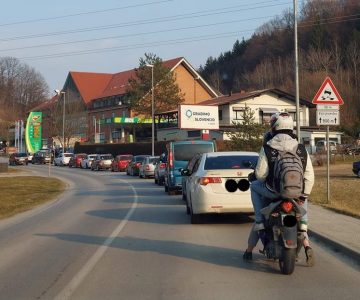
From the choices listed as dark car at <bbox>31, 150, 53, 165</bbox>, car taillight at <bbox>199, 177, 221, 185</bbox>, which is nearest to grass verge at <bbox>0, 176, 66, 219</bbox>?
car taillight at <bbox>199, 177, 221, 185</bbox>

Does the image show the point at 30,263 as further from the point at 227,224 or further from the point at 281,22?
the point at 281,22

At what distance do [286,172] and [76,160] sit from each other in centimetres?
5805

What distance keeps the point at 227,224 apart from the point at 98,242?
3.42 m

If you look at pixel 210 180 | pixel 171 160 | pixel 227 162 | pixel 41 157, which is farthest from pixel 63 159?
pixel 210 180

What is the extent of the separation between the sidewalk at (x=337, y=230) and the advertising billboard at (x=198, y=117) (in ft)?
141

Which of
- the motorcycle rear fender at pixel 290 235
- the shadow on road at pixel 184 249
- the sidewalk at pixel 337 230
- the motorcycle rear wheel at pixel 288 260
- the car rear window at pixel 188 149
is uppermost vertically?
the car rear window at pixel 188 149

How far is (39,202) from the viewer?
21875 millimetres

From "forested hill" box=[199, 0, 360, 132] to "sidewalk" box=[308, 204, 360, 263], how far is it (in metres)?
61.5

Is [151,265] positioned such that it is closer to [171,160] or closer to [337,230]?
[337,230]

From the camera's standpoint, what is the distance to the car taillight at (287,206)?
7.46 meters

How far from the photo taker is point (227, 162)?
13305 mm

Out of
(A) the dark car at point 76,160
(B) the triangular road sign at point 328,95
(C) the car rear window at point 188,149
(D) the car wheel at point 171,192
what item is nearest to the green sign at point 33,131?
(A) the dark car at point 76,160

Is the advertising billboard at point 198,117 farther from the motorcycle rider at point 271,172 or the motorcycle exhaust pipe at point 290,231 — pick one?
the motorcycle exhaust pipe at point 290,231

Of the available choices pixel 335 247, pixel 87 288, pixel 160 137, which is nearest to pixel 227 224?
pixel 335 247
